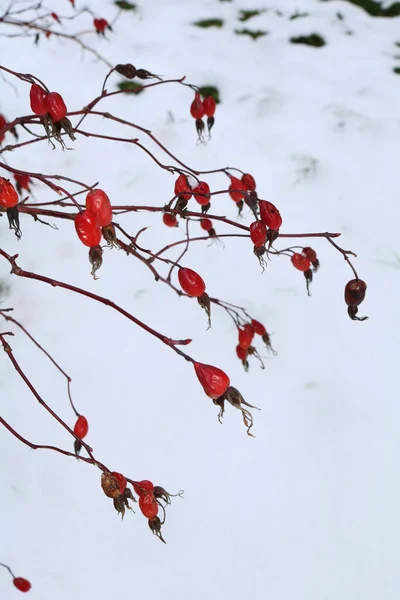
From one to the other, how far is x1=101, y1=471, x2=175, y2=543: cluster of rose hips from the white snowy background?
43 centimetres

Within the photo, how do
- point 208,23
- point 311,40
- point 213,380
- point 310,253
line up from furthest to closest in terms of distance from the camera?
point 208,23 → point 311,40 → point 310,253 → point 213,380

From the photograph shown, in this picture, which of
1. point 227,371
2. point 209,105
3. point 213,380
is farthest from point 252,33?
point 213,380

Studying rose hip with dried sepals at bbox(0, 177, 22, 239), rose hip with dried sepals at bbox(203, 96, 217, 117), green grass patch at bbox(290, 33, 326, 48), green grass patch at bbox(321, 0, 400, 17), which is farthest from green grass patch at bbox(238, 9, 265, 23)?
rose hip with dried sepals at bbox(0, 177, 22, 239)

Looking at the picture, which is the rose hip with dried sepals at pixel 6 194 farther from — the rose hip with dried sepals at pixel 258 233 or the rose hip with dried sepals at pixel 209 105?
the rose hip with dried sepals at pixel 209 105

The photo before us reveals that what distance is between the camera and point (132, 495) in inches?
27.3

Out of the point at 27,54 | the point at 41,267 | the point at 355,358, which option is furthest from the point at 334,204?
the point at 27,54

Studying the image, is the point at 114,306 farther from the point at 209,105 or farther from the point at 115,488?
the point at 209,105

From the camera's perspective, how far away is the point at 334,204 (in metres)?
1.65

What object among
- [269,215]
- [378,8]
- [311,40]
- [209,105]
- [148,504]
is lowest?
[148,504]

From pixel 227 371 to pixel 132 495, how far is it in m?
0.63

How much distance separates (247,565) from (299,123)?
151 centimetres

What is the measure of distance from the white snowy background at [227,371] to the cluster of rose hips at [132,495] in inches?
17.1

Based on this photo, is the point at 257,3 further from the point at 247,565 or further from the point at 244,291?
the point at 247,565

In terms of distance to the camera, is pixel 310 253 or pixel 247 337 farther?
pixel 247 337
